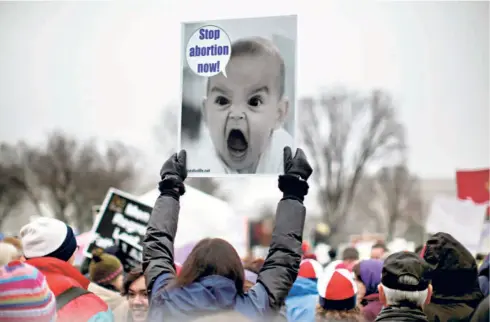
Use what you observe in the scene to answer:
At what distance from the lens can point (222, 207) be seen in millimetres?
6070

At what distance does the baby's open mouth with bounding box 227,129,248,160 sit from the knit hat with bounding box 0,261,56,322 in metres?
0.82

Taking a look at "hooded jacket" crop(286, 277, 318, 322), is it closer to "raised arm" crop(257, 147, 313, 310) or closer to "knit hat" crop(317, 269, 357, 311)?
"knit hat" crop(317, 269, 357, 311)

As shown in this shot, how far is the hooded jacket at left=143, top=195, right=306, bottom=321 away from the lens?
200 cm

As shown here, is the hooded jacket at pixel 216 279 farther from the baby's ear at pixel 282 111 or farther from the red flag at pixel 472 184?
the red flag at pixel 472 184

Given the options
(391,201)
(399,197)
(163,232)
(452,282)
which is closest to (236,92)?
(163,232)

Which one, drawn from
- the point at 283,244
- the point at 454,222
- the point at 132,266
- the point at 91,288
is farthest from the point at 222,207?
the point at 283,244

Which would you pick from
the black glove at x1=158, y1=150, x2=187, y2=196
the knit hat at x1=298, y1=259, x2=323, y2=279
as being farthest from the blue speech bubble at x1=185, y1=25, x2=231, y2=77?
the knit hat at x1=298, y1=259, x2=323, y2=279

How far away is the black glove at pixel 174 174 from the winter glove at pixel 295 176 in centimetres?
35

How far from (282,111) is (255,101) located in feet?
0.37

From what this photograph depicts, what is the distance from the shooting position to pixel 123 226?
4609mm

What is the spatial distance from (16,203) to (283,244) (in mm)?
12776

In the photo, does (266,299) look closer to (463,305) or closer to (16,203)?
(463,305)

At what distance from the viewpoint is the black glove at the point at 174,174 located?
2.25 m

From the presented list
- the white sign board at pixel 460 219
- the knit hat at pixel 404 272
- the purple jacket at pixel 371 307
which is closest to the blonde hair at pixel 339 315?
the purple jacket at pixel 371 307
